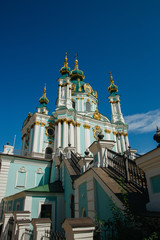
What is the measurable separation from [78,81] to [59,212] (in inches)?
1202

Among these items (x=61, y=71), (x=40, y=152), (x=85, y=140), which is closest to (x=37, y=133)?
(x=40, y=152)

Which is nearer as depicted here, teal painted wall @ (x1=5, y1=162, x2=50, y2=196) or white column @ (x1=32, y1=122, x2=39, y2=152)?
teal painted wall @ (x1=5, y1=162, x2=50, y2=196)

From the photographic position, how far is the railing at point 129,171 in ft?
18.2

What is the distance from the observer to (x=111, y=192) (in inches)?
196

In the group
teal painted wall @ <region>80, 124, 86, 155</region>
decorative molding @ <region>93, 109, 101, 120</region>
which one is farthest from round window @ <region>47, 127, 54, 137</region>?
decorative molding @ <region>93, 109, 101, 120</region>

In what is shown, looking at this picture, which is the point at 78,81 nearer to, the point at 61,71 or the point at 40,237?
the point at 61,71

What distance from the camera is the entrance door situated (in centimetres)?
1194

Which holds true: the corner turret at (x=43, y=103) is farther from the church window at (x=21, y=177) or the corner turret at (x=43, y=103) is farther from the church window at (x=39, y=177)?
the church window at (x=21, y=177)

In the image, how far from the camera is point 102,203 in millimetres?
5574

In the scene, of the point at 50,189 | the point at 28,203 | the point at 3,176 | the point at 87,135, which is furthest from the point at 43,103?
the point at 28,203

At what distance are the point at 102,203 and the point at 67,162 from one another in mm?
7801

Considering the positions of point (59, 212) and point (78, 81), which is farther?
point (78, 81)

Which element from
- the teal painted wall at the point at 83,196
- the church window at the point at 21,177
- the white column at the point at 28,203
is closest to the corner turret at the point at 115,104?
the church window at the point at 21,177

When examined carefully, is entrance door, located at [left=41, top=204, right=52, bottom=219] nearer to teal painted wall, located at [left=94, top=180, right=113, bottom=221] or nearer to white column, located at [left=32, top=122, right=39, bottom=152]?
teal painted wall, located at [left=94, top=180, right=113, bottom=221]
